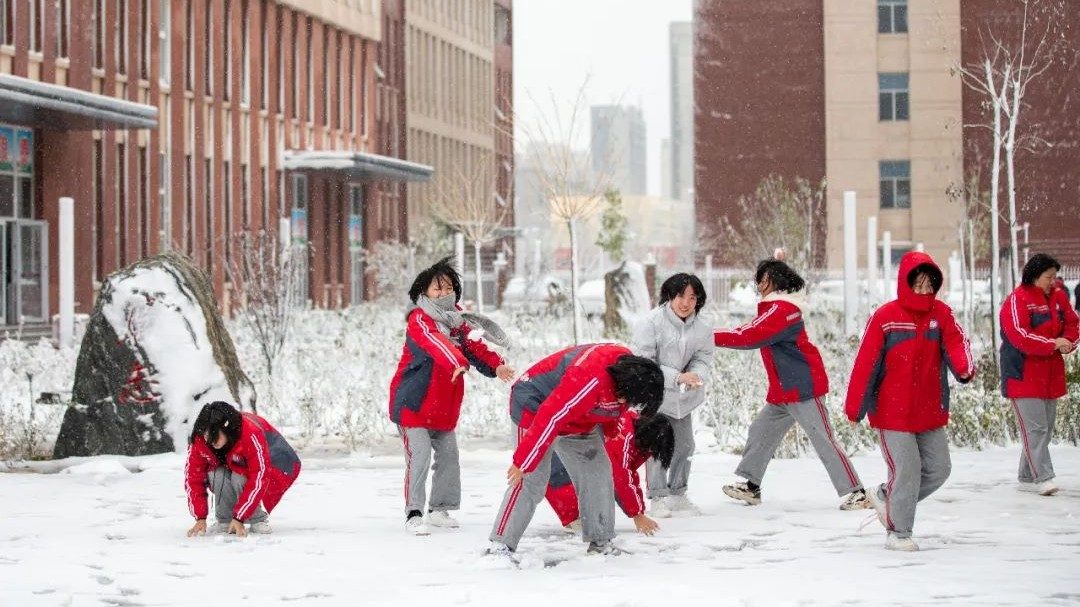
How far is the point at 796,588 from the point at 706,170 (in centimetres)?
4946

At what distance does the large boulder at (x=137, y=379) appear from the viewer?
12.7m

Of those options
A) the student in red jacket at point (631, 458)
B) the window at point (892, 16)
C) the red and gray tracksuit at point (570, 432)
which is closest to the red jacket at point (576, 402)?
the red and gray tracksuit at point (570, 432)

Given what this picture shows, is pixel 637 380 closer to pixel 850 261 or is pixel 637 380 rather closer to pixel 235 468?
pixel 235 468

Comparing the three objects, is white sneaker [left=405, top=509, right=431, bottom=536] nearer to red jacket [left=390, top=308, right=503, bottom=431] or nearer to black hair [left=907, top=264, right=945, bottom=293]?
red jacket [left=390, top=308, right=503, bottom=431]

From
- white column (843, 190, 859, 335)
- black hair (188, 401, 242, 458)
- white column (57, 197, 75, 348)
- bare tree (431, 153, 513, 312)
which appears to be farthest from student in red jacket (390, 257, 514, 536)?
bare tree (431, 153, 513, 312)

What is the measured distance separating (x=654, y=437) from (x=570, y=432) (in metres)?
0.90

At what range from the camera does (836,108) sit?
55.9 meters

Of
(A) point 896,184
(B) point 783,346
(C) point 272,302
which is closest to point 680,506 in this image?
(B) point 783,346

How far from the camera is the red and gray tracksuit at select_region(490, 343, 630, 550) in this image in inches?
296

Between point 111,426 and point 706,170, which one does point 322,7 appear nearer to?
point 706,170

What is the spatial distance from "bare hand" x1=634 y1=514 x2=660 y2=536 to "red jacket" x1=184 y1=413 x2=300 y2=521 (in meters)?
1.82

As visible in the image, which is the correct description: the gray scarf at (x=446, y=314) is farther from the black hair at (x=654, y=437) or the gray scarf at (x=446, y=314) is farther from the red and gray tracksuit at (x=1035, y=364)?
the red and gray tracksuit at (x=1035, y=364)

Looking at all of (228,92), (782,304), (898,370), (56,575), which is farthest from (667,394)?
(228,92)

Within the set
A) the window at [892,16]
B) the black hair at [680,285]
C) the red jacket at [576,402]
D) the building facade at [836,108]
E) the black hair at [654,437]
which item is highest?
the window at [892,16]
